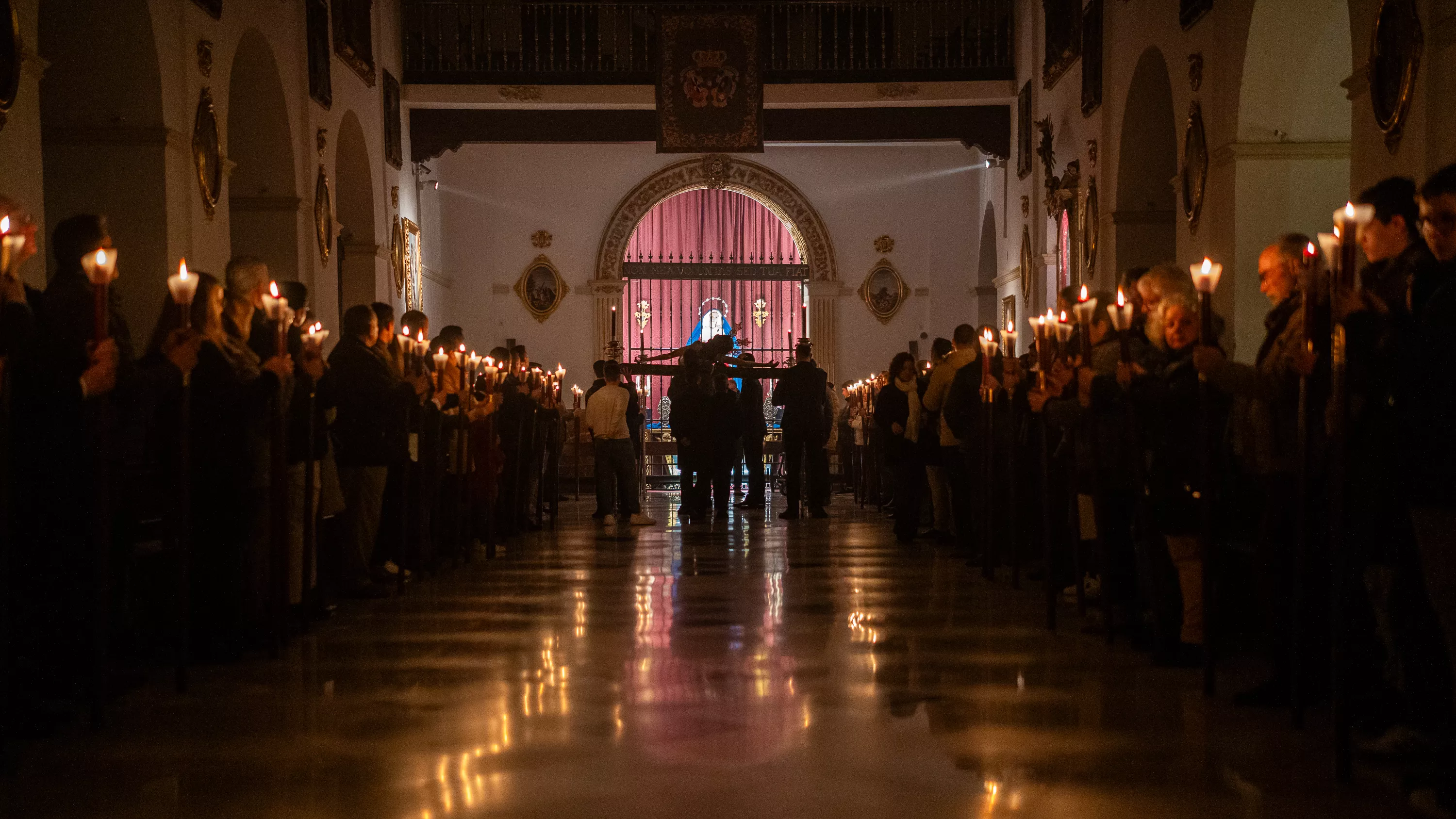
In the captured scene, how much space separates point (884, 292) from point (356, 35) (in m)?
12.0

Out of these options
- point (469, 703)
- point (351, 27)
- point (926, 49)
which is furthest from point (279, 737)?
point (926, 49)

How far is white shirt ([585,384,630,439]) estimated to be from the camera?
40.2 feet

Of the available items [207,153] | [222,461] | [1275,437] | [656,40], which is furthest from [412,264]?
[1275,437]

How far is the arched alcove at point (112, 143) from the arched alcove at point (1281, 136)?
7219 mm

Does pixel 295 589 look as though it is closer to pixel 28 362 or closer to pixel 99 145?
pixel 28 362

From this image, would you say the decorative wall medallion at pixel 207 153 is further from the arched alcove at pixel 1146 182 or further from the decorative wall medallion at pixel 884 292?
the decorative wall medallion at pixel 884 292

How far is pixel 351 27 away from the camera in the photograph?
15812mm

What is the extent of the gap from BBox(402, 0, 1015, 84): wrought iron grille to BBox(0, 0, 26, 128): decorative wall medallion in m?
11.6

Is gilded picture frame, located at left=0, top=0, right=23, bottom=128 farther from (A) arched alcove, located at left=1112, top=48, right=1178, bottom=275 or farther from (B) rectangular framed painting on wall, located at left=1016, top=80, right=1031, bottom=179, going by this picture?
(B) rectangular framed painting on wall, located at left=1016, top=80, right=1031, bottom=179

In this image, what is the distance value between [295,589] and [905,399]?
19.7ft

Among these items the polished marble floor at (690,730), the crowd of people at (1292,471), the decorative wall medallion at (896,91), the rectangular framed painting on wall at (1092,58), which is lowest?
the polished marble floor at (690,730)

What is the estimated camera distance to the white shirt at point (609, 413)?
12.3 m

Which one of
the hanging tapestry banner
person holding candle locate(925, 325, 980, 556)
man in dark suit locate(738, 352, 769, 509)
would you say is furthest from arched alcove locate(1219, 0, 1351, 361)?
the hanging tapestry banner

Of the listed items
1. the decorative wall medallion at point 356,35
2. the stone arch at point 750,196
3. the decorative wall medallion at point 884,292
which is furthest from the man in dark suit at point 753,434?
the decorative wall medallion at point 884,292
